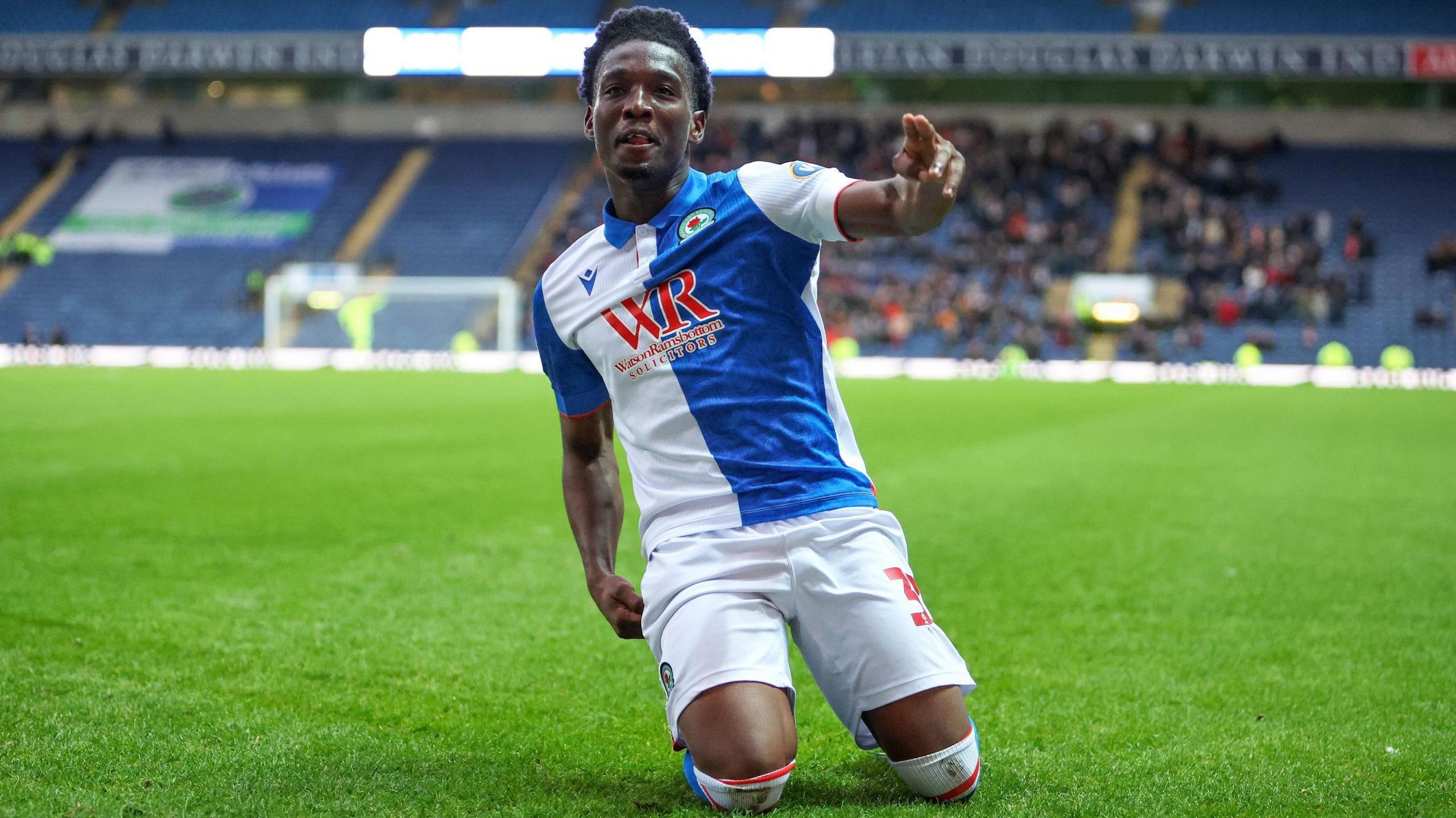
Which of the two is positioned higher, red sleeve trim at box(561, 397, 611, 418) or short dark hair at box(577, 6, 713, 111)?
short dark hair at box(577, 6, 713, 111)

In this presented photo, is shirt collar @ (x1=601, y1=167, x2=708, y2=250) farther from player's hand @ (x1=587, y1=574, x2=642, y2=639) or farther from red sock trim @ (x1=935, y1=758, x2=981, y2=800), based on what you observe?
red sock trim @ (x1=935, y1=758, x2=981, y2=800)

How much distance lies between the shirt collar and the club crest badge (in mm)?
31

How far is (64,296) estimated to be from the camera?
38281 millimetres

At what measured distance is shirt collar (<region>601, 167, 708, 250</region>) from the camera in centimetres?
356

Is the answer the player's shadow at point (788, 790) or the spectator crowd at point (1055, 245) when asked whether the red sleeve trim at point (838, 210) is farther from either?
the spectator crowd at point (1055, 245)

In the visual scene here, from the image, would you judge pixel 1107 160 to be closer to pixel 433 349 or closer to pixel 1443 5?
pixel 1443 5

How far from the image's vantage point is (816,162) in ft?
128

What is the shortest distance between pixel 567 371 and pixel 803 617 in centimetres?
96

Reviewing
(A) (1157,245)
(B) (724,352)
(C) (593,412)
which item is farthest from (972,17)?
(B) (724,352)

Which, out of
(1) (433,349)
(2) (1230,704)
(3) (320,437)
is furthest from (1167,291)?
(2) (1230,704)

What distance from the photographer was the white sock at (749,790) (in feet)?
10.6

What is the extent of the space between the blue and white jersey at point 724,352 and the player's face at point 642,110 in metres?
0.13

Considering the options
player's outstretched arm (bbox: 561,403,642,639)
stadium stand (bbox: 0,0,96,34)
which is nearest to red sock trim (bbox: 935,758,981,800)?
player's outstretched arm (bbox: 561,403,642,639)

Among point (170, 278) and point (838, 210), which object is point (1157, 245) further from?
point (838, 210)
